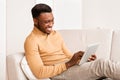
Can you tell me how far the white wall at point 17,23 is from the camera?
8.01 feet

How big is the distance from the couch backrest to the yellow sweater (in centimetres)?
40

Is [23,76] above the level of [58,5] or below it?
below

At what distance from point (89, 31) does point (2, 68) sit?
34.2 inches

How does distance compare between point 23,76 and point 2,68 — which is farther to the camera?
point 2,68

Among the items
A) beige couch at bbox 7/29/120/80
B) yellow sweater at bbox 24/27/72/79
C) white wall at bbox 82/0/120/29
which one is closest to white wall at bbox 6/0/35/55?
beige couch at bbox 7/29/120/80

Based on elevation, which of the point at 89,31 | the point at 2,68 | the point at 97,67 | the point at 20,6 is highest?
the point at 20,6

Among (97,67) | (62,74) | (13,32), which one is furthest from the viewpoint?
(13,32)

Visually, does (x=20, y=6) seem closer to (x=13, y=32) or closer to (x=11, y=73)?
(x=13, y=32)

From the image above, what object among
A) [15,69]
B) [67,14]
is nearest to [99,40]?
[67,14]

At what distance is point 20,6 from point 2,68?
66 centimetres

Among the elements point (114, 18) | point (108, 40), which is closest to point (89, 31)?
point (108, 40)

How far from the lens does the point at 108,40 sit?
2.29 metres

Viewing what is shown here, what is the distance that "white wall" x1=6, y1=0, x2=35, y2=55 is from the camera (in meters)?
2.44

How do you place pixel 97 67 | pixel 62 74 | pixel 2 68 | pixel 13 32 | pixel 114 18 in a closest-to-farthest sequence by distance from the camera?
pixel 97 67 < pixel 62 74 < pixel 2 68 < pixel 13 32 < pixel 114 18
